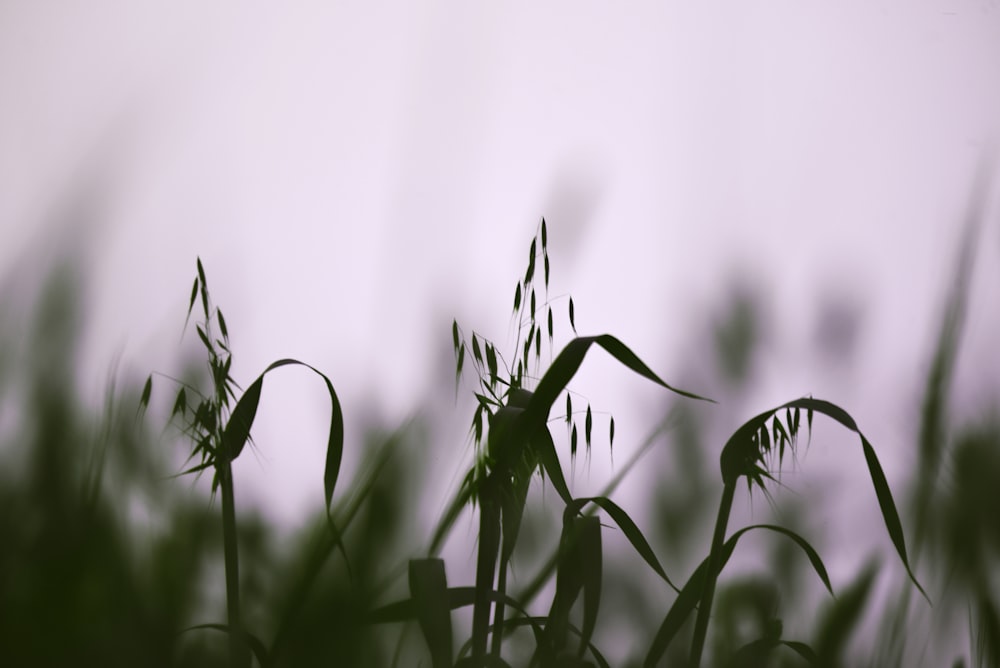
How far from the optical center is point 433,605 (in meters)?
0.27

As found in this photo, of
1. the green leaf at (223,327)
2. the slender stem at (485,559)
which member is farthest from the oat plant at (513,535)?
the green leaf at (223,327)

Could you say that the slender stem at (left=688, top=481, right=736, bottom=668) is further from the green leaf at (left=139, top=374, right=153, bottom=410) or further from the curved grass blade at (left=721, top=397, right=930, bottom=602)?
the green leaf at (left=139, top=374, right=153, bottom=410)

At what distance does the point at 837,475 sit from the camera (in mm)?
424

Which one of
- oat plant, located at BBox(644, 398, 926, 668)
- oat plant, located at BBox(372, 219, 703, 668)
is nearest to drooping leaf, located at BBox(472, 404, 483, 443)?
oat plant, located at BBox(372, 219, 703, 668)

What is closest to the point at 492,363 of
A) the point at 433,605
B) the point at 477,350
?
the point at 477,350

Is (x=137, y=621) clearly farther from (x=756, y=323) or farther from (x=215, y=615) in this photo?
(x=756, y=323)

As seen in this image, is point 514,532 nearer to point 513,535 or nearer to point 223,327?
point 513,535

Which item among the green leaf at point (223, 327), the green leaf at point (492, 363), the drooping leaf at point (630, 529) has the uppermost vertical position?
the green leaf at point (223, 327)

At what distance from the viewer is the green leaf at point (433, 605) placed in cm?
26

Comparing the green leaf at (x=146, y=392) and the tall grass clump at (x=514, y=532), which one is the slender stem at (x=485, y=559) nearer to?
the tall grass clump at (x=514, y=532)

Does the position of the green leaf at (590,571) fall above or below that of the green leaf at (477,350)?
below

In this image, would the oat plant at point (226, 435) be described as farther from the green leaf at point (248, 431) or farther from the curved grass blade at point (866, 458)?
the curved grass blade at point (866, 458)

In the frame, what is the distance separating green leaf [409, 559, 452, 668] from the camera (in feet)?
0.85

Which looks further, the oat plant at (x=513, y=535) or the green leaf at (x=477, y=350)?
the green leaf at (x=477, y=350)
